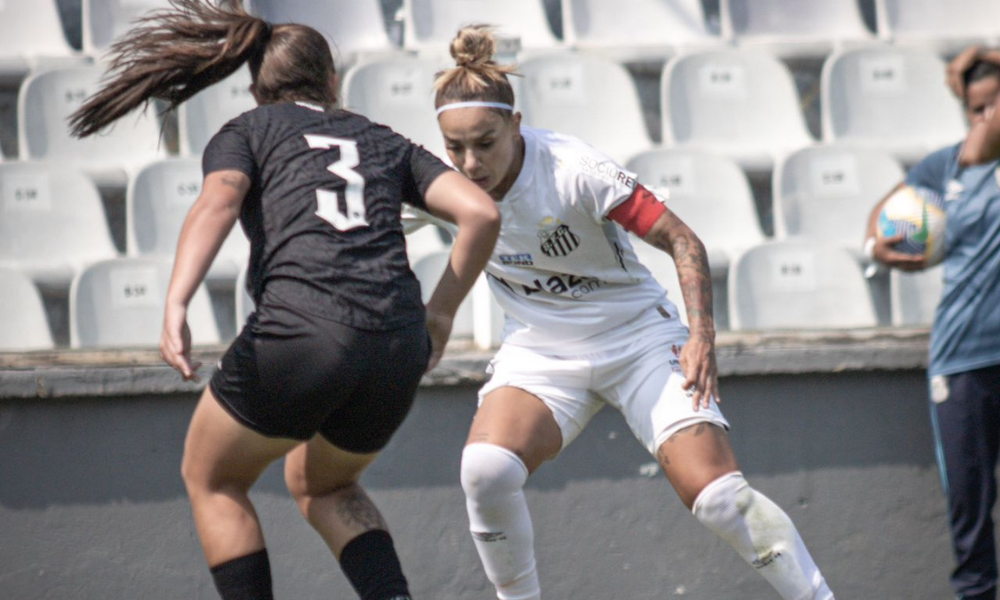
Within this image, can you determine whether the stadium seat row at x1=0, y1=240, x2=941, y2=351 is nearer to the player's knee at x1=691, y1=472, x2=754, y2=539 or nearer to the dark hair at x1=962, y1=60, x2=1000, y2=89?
the dark hair at x1=962, y1=60, x2=1000, y2=89

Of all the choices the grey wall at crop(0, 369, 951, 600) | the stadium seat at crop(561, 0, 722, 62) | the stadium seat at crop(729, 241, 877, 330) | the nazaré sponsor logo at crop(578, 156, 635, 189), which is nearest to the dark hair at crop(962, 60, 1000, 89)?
the grey wall at crop(0, 369, 951, 600)

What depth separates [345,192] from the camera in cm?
230

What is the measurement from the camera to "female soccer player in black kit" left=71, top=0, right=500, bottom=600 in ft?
7.23

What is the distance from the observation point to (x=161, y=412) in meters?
3.51

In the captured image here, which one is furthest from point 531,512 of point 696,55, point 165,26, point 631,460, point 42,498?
point 696,55

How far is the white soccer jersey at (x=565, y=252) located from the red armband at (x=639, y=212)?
2 cm

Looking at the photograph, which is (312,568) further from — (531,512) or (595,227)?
(595,227)

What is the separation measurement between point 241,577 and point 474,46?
1.46 m

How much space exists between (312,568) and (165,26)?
189cm

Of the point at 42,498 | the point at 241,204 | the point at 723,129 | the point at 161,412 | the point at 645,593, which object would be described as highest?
the point at 241,204

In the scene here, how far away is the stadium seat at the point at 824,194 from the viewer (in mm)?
4570

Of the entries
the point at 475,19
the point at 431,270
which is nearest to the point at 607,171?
the point at 431,270

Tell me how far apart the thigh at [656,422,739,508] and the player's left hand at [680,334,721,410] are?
0.12 meters

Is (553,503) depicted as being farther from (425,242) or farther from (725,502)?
(425,242)
